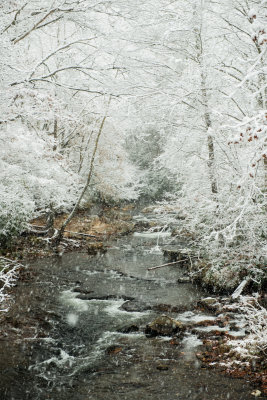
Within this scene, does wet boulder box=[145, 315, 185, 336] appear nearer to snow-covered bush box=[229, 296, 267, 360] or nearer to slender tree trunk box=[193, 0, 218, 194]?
snow-covered bush box=[229, 296, 267, 360]

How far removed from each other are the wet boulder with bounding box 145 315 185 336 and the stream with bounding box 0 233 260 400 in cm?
15

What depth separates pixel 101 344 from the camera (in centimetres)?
633

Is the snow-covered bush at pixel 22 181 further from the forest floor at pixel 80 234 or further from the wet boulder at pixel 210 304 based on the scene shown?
the wet boulder at pixel 210 304

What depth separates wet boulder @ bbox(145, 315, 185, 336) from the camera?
6.62 m

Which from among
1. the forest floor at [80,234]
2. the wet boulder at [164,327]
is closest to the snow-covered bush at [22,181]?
the forest floor at [80,234]

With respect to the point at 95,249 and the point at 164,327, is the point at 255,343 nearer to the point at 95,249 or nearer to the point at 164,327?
the point at 164,327

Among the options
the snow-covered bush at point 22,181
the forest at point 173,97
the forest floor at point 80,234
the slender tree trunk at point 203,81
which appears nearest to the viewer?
the forest at point 173,97

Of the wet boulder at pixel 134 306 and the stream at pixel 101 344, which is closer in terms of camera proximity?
the stream at pixel 101 344

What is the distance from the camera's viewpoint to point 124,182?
2247cm

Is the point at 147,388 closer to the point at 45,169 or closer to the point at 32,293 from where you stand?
the point at 32,293

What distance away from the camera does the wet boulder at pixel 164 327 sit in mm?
6625

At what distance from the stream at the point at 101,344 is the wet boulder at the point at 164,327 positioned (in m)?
0.15

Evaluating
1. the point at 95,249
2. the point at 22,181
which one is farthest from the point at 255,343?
the point at 95,249

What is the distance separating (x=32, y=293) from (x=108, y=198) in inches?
631
